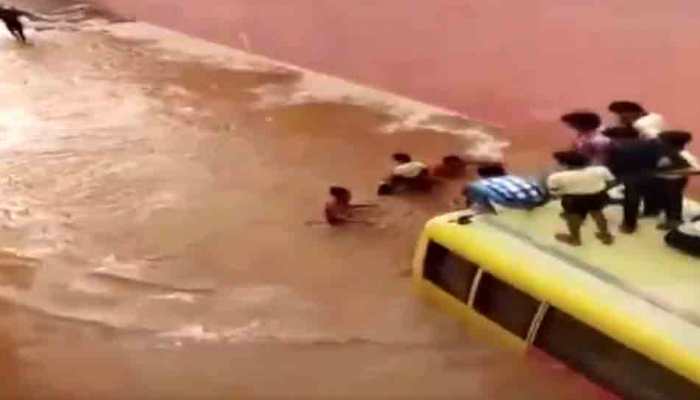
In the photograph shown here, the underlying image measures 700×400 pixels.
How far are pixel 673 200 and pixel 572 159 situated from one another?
121 millimetres

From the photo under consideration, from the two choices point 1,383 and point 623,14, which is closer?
point 1,383

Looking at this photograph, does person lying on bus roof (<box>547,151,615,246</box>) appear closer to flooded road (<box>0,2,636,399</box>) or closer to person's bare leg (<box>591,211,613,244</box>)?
person's bare leg (<box>591,211,613,244</box>)

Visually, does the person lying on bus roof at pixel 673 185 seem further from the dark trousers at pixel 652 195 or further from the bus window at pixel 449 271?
the bus window at pixel 449 271

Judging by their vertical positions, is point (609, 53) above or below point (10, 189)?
above

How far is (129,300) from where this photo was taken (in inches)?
52.2

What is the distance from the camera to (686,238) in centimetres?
126

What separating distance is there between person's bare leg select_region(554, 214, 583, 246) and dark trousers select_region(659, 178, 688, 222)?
0.10 meters

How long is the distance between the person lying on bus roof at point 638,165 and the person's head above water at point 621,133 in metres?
0.02

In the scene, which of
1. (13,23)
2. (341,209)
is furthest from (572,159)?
(13,23)

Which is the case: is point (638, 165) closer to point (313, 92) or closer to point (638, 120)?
point (638, 120)

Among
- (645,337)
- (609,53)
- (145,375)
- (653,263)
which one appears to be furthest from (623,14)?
(145,375)

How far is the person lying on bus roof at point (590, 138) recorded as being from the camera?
1301 millimetres

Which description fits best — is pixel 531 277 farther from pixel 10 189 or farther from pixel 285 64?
pixel 285 64

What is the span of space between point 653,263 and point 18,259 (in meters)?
0.67
